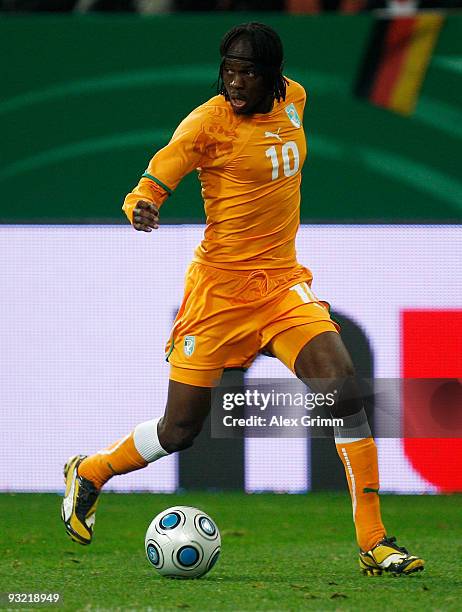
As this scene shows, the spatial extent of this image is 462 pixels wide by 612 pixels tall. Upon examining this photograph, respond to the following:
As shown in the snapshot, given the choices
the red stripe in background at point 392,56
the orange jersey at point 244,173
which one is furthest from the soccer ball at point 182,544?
the red stripe in background at point 392,56

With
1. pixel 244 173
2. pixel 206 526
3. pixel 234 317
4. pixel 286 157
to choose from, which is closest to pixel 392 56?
pixel 286 157

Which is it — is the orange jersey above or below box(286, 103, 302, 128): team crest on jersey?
below

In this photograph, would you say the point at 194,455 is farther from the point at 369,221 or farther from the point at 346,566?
the point at 346,566

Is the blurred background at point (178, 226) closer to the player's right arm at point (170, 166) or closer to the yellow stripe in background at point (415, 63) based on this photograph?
the yellow stripe in background at point (415, 63)

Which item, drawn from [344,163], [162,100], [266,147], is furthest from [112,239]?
[266,147]

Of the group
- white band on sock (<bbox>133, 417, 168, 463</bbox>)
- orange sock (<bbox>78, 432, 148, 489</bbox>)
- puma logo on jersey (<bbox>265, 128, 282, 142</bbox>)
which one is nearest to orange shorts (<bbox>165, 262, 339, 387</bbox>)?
white band on sock (<bbox>133, 417, 168, 463</bbox>)

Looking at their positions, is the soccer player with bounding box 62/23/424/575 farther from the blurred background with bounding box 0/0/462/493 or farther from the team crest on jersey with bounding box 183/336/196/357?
the blurred background with bounding box 0/0/462/493

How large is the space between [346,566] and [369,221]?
283 cm

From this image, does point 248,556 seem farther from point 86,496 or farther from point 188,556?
point 188,556

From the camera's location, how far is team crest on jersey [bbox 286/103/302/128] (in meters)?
5.20

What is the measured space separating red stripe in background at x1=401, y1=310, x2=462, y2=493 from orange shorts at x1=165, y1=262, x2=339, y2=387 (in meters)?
2.43

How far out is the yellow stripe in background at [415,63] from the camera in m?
7.81

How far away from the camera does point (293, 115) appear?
5.22 m

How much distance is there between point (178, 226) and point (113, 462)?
262 centimetres
